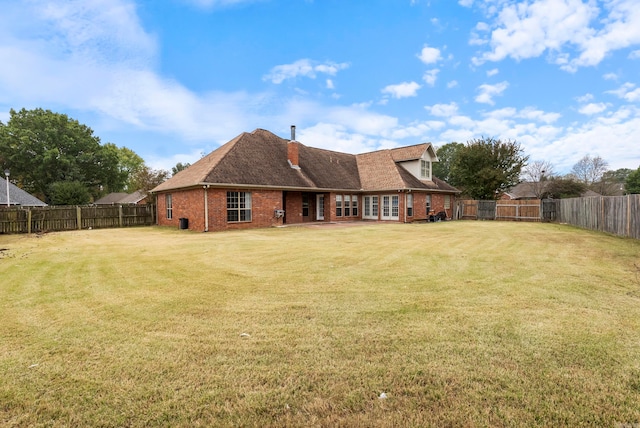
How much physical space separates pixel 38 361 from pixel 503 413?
4.30 metres

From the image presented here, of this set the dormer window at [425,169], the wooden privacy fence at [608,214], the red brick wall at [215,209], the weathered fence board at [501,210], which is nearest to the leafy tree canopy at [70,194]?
the red brick wall at [215,209]

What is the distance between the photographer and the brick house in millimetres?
17344

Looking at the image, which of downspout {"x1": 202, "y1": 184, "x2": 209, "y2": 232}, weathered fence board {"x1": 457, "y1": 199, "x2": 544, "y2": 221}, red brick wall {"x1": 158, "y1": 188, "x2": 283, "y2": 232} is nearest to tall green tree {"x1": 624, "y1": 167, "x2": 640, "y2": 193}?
weathered fence board {"x1": 457, "y1": 199, "x2": 544, "y2": 221}

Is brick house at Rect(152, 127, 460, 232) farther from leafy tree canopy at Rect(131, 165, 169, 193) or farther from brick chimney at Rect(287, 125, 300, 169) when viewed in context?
leafy tree canopy at Rect(131, 165, 169, 193)

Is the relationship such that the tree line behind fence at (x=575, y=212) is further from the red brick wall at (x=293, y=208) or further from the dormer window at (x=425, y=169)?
the red brick wall at (x=293, y=208)

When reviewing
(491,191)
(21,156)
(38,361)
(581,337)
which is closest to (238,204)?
(38,361)

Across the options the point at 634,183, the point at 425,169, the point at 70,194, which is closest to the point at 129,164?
the point at 70,194

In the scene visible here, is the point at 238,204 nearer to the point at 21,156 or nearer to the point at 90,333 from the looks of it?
the point at 90,333

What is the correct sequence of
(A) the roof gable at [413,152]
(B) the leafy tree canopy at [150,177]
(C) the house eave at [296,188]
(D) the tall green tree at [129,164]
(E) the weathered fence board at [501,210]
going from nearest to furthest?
1. (C) the house eave at [296,188]
2. (E) the weathered fence board at [501,210]
3. (A) the roof gable at [413,152]
4. (B) the leafy tree canopy at [150,177]
5. (D) the tall green tree at [129,164]

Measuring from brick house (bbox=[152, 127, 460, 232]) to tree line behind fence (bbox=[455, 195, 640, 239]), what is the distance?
8.79 ft

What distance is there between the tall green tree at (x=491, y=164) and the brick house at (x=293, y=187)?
461cm

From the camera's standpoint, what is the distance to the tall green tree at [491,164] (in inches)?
1177

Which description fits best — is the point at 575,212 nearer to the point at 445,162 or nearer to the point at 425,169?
the point at 425,169

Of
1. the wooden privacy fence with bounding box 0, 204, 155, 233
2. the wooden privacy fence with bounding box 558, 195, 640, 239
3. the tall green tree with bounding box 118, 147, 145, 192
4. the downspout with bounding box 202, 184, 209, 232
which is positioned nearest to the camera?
the wooden privacy fence with bounding box 558, 195, 640, 239
